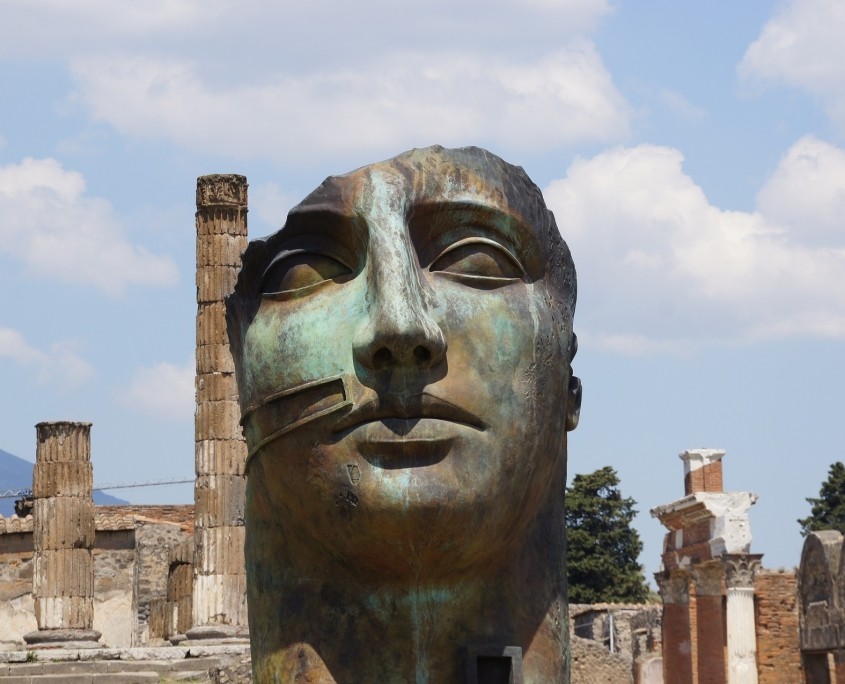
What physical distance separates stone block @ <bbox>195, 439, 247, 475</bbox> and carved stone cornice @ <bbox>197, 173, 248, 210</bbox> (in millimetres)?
3046

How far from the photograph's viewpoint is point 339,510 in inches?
136

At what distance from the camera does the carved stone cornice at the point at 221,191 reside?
20719mm

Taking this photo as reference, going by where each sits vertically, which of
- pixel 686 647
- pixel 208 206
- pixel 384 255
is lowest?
pixel 686 647

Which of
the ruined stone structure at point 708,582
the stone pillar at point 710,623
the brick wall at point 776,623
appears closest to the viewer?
the ruined stone structure at point 708,582

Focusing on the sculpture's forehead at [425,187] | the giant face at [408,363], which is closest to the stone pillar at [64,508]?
the giant face at [408,363]

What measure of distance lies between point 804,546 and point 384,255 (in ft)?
69.7

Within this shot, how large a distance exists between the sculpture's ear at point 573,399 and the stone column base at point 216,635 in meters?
16.6

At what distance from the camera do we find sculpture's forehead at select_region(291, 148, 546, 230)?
3.58m

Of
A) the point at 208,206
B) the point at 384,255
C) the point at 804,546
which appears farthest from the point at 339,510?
the point at 804,546

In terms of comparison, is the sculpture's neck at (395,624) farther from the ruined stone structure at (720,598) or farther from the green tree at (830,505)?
the green tree at (830,505)

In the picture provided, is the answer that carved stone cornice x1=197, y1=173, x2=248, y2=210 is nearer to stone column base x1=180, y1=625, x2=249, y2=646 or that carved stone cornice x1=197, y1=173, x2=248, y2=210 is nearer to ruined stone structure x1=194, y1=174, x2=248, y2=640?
ruined stone structure x1=194, y1=174, x2=248, y2=640

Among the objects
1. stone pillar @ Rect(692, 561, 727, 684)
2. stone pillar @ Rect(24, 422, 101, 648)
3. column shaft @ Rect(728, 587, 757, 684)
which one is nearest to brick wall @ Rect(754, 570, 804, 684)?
column shaft @ Rect(728, 587, 757, 684)

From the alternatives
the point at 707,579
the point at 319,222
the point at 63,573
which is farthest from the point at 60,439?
the point at 319,222

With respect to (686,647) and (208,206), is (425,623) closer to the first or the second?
(208,206)
